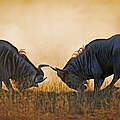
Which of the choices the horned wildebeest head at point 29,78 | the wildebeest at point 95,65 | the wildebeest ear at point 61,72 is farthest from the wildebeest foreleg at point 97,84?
the horned wildebeest head at point 29,78

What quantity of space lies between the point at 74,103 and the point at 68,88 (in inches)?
125

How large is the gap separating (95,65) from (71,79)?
117 cm

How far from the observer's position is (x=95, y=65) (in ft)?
39.0

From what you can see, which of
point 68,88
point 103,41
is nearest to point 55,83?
point 68,88

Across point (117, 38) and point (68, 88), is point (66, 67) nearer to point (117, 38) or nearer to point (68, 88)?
point (68, 88)

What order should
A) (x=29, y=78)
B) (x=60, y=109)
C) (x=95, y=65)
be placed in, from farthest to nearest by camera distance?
(x=29, y=78) → (x=95, y=65) → (x=60, y=109)

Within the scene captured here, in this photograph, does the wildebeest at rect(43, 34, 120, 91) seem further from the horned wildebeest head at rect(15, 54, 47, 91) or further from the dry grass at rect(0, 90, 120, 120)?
the dry grass at rect(0, 90, 120, 120)

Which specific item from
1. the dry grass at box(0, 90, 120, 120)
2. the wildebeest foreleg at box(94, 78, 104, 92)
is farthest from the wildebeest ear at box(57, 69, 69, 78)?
the dry grass at box(0, 90, 120, 120)

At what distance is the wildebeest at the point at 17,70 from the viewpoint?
1196cm

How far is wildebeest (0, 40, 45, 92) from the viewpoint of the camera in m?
12.0

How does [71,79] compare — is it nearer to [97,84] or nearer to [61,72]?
[61,72]

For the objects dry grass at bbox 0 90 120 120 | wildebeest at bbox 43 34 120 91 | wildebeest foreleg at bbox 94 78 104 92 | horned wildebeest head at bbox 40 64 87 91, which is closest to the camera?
dry grass at bbox 0 90 120 120

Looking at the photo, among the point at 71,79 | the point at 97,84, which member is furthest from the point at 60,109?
the point at 71,79

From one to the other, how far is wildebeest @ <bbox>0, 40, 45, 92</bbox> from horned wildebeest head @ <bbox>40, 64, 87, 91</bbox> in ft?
1.93
